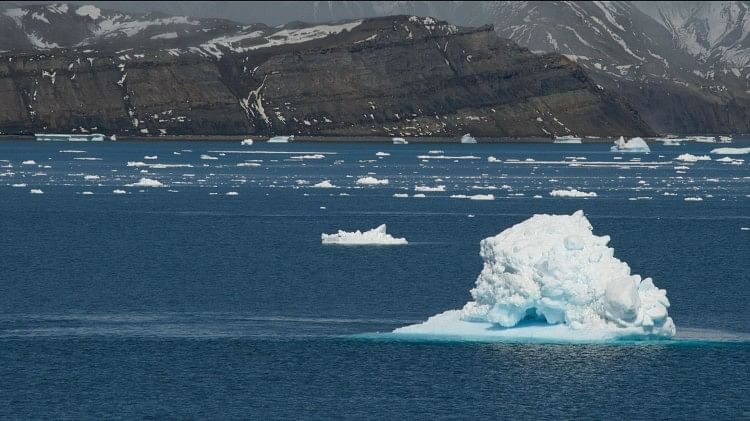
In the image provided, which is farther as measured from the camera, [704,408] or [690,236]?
[690,236]

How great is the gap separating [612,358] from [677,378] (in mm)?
1929

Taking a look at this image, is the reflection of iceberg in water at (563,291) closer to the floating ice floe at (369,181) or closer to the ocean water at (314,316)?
the ocean water at (314,316)

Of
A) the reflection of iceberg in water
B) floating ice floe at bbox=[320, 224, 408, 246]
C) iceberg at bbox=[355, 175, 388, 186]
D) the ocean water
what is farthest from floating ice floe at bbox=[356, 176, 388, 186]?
the reflection of iceberg in water

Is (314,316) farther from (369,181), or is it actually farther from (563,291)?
(369,181)

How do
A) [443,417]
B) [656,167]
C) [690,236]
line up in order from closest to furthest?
[443,417] → [690,236] → [656,167]

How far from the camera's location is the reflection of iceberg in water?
35.5m

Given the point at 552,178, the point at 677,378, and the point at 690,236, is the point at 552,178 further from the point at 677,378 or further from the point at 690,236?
the point at 677,378

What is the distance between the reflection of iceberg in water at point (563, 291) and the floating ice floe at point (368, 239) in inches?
1035

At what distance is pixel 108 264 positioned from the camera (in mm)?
56719

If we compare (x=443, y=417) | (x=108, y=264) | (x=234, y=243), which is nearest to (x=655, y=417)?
(x=443, y=417)

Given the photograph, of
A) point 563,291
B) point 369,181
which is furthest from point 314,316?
point 369,181

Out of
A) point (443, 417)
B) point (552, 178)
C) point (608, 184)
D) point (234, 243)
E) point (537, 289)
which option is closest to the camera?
point (443, 417)

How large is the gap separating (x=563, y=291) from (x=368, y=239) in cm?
2868

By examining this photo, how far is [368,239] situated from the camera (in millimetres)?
63844
